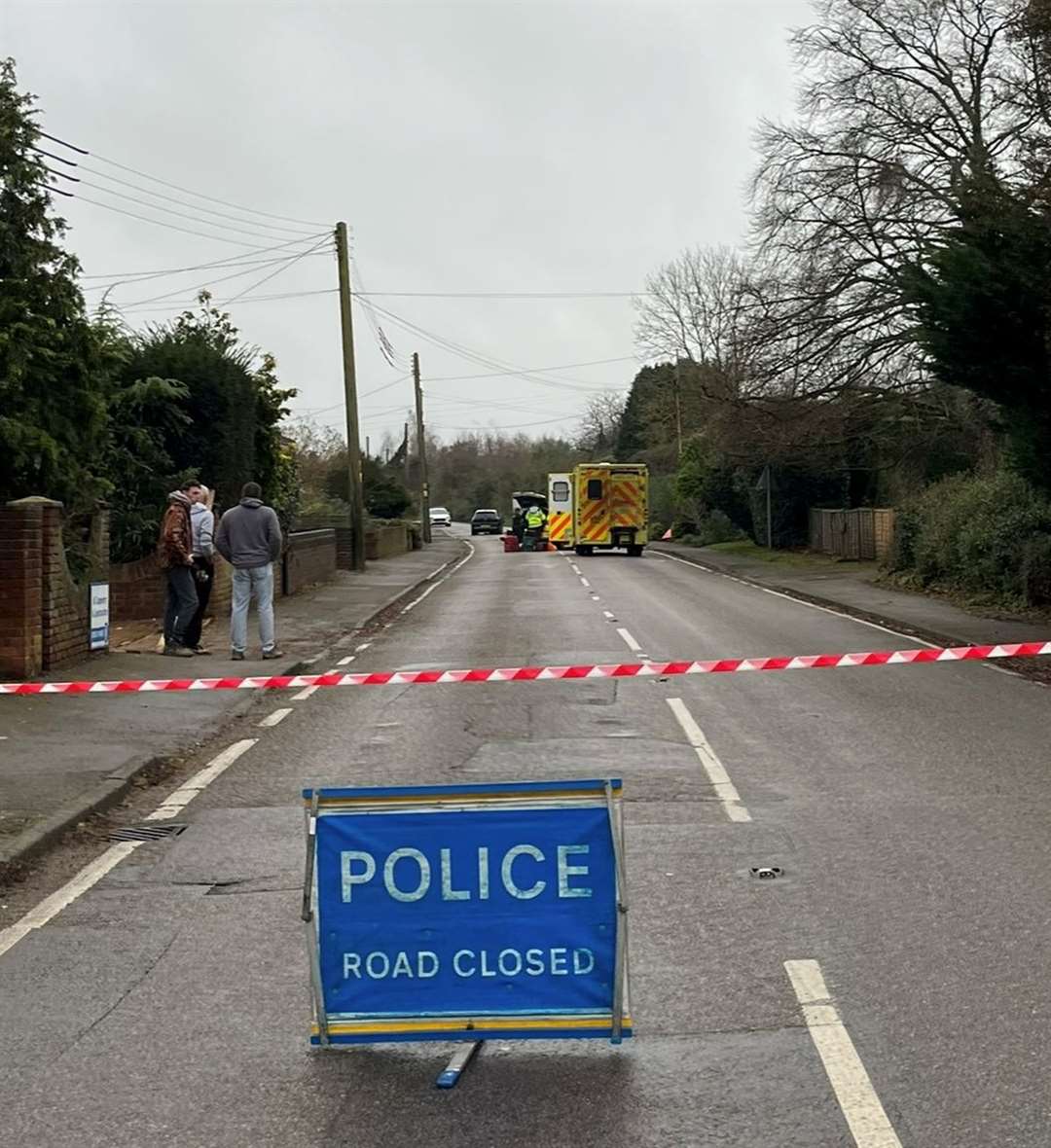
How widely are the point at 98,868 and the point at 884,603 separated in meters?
19.5

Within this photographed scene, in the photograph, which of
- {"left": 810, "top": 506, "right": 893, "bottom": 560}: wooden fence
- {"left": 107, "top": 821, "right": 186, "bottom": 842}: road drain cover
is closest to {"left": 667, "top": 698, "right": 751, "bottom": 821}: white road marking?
{"left": 107, "top": 821, "right": 186, "bottom": 842}: road drain cover

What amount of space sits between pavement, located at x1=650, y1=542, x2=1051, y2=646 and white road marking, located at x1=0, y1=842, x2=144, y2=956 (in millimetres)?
12555

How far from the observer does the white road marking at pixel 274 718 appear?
12109 millimetres

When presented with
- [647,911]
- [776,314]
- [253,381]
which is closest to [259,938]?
[647,911]

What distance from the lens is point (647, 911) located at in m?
6.30

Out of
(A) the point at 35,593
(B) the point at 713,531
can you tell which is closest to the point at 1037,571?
(A) the point at 35,593

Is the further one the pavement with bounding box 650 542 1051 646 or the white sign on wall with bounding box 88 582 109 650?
the pavement with bounding box 650 542 1051 646

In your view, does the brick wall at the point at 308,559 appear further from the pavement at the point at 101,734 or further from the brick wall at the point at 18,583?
the brick wall at the point at 18,583

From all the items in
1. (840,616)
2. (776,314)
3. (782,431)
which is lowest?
(840,616)

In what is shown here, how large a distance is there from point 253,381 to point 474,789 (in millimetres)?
21710

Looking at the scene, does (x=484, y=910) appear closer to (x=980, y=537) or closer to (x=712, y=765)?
(x=712, y=765)

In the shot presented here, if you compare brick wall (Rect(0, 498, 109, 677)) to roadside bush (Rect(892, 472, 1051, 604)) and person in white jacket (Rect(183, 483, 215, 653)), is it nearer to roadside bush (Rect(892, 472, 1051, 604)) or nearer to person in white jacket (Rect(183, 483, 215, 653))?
person in white jacket (Rect(183, 483, 215, 653))

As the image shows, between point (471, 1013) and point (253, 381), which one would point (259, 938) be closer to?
point (471, 1013)

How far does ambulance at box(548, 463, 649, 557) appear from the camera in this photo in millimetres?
46938
